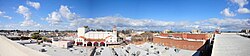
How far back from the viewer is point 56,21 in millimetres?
2975

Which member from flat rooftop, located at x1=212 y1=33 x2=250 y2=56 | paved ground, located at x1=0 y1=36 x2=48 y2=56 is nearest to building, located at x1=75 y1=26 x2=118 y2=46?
flat rooftop, located at x1=212 y1=33 x2=250 y2=56

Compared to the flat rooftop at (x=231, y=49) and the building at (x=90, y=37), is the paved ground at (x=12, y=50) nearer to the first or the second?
the flat rooftop at (x=231, y=49)

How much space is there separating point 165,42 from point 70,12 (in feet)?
47.0

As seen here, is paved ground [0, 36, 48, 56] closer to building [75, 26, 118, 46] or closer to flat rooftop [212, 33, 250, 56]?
flat rooftop [212, 33, 250, 56]

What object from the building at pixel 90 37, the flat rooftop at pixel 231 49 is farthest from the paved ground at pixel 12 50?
the building at pixel 90 37

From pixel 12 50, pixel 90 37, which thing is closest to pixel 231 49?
pixel 12 50

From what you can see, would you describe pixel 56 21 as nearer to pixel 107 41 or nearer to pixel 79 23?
pixel 79 23

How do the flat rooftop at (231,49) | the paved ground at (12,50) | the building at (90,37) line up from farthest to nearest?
the building at (90,37) < the flat rooftop at (231,49) < the paved ground at (12,50)

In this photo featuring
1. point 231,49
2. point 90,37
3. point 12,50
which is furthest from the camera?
point 90,37

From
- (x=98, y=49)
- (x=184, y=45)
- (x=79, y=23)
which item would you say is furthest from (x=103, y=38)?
(x=184, y=45)

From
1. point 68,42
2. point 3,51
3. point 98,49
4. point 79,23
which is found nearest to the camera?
point 3,51

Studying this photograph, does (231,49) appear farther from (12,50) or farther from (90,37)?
(90,37)

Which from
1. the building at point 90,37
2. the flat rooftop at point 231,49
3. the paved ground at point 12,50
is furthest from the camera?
the building at point 90,37

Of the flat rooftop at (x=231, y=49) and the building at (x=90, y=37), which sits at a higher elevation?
the building at (x=90, y=37)
